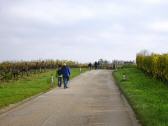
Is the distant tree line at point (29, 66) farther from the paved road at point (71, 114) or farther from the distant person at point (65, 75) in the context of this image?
the paved road at point (71, 114)

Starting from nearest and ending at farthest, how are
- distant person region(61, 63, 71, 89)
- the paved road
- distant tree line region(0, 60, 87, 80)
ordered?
1. the paved road
2. distant person region(61, 63, 71, 89)
3. distant tree line region(0, 60, 87, 80)

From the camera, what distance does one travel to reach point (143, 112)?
64.2 feet

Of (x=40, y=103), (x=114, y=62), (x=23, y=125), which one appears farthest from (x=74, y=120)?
(x=114, y=62)

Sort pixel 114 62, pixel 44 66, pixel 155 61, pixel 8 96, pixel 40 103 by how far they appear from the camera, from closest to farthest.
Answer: pixel 40 103
pixel 8 96
pixel 155 61
pixel 44 66
pixel 114 62

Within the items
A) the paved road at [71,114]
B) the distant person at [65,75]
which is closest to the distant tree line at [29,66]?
the distant person at [65,75]

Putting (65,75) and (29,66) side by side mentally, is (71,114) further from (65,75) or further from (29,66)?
(29,66)

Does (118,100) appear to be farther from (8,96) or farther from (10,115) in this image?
(10,115)

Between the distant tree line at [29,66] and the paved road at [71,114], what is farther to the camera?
the distant tree line at [29,66]

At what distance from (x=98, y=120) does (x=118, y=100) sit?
9.22 m

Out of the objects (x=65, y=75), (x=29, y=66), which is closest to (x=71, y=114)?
(x=65, y=75)

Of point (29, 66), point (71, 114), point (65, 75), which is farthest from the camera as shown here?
point (29, 66)

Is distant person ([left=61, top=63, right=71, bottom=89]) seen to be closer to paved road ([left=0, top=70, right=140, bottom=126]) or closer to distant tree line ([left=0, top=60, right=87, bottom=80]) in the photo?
paved road ([left=0, top=70, right=140, bottom=126])

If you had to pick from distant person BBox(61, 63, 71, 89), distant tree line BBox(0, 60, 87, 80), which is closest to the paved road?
distant person BBox(61, 63, 71, 89)

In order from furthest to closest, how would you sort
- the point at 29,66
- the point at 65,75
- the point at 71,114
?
Result: the point at 29,66, the point at 65,75, the point at 71,114
